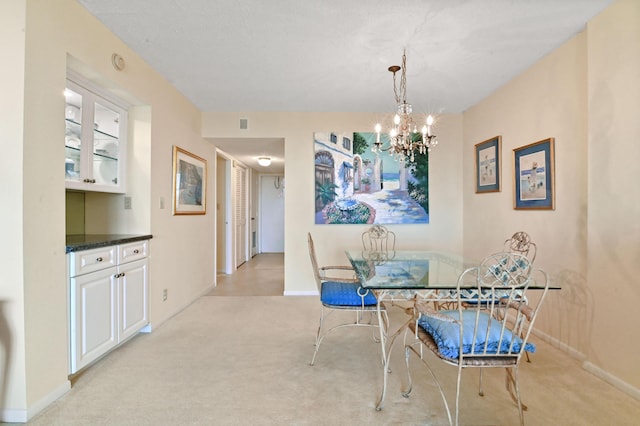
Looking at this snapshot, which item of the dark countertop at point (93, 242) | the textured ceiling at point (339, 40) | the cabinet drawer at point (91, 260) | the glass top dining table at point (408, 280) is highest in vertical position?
the textured ceiling at point (339, 40)

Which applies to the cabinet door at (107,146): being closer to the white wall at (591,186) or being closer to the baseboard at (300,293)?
the baseboard at (300,293)

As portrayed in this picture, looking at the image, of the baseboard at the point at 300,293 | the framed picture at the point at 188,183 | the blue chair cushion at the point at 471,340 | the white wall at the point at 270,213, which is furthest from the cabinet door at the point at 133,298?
the white wall at the point at 270,213

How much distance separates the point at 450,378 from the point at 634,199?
5.20 feet

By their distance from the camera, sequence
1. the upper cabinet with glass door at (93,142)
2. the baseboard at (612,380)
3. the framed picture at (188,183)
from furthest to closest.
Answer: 1. the framed picture at (188,183)
2. the upper cabinet with glass door at (93,142)
3. the baseboard at (612,380)

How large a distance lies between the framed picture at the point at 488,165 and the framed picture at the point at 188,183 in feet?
11.6

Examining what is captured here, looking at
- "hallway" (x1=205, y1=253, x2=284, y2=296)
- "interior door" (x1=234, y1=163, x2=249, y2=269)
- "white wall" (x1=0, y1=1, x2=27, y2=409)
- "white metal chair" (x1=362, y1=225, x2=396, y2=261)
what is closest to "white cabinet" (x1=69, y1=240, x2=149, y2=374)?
"white wall" (x1=0, y1=1, x2=27, y2=409)

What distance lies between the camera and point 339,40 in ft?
7.71

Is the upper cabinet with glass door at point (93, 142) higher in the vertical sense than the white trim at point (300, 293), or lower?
higher

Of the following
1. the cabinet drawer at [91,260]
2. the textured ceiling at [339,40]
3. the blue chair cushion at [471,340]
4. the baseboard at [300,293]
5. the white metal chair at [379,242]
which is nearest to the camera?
the blue chair cushion at [471,340]

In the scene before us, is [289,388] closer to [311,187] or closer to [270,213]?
[311,187]

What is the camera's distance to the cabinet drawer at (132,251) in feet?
7.69

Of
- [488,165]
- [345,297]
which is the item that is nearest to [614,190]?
[488,165]

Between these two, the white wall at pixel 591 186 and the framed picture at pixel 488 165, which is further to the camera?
the framed picture at pixel 488 165

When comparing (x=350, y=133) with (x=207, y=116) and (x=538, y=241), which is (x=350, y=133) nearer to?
(x=207, y=116)
